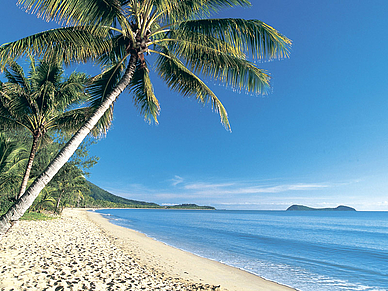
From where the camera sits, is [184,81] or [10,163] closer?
[184,81]

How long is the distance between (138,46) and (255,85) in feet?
10.7

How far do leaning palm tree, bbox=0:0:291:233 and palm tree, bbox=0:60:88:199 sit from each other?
1.96 metres

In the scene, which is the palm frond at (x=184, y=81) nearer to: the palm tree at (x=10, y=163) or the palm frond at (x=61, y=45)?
the palm frond at (x=61, y=45)

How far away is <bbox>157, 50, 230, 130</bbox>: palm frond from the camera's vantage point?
21.5ft

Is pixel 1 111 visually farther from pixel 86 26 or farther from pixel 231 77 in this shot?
pixel 231 77

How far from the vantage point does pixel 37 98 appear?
26.9 ft

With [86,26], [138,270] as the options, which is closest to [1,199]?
[138,270]

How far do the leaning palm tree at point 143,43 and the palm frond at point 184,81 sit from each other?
0.10ft

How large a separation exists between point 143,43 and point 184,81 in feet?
6.74

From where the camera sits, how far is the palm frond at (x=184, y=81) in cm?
657

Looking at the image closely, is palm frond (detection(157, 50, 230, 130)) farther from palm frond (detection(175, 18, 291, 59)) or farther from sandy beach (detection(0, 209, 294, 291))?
sandy beach (detection(0, 209, 294, 291))

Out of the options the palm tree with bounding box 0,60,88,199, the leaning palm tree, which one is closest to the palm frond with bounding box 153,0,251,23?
the leaning palm tree

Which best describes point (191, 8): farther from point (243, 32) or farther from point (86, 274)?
point (86, 274)

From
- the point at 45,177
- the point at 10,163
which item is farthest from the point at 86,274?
the point at 10,163
